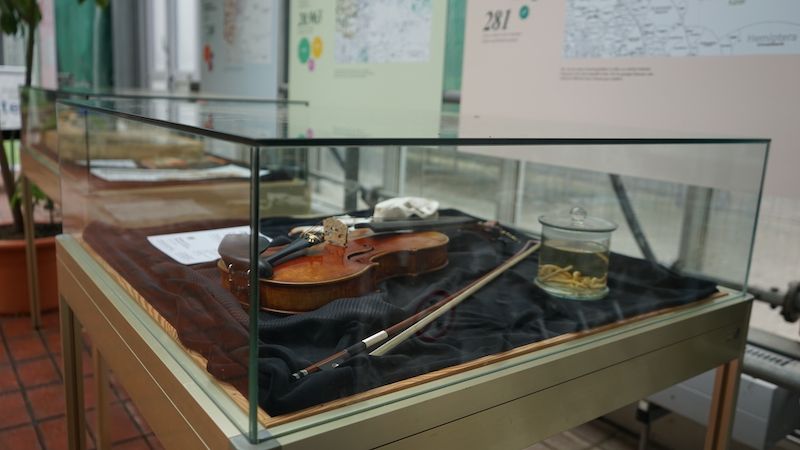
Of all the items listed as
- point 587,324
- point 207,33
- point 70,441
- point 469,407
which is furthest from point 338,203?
point 207,33

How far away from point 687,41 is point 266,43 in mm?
2201

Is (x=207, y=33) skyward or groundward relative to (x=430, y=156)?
skyward

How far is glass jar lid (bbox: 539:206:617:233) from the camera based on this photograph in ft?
3.95

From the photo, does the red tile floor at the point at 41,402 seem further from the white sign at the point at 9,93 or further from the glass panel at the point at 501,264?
the white sign at the point at 9,93

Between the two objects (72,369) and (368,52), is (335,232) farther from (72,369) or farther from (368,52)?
(368,52)

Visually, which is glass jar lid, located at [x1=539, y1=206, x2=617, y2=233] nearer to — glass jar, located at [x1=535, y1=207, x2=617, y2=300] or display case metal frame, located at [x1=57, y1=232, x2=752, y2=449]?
glass jar, located at [x1=535, y1=207, x2=617, y2=300]

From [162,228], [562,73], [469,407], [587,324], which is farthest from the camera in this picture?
[562,73]

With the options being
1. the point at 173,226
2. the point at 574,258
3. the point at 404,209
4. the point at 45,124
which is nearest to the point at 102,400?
the point at 173,226

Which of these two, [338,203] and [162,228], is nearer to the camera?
[162,228]

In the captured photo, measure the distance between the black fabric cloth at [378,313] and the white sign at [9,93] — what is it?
314cm

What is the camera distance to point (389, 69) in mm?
2441

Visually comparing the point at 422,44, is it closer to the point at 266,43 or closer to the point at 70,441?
the point at 266,43

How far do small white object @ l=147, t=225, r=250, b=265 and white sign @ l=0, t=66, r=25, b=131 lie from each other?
3.15 m

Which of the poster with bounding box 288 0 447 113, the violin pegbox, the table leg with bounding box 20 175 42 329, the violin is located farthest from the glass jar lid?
the table leg with bounding box 20 175 42 329
